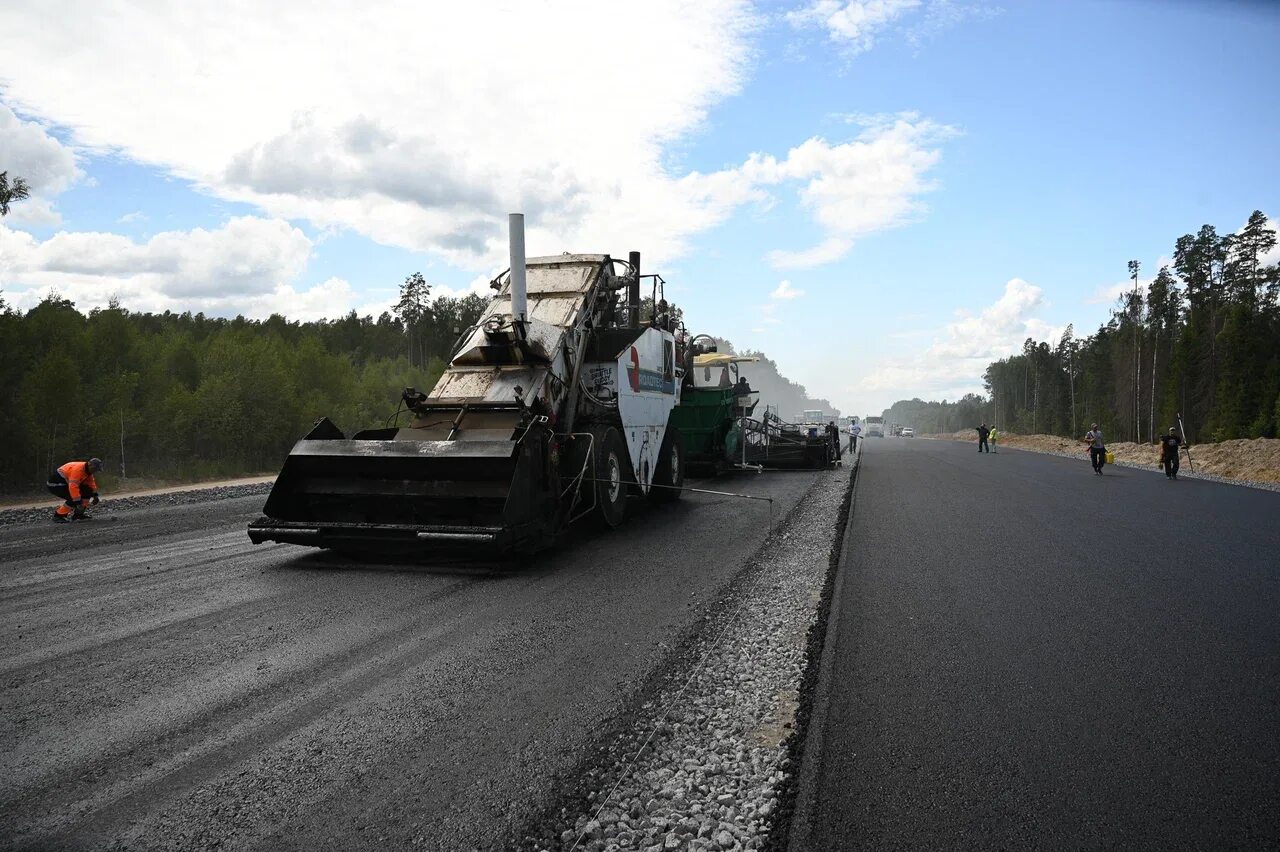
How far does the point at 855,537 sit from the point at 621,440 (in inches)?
122

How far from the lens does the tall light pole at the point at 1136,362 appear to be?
5512cm

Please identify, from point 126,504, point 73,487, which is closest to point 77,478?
point 73,487

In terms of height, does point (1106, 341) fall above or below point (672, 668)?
above

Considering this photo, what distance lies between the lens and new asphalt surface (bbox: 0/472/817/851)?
9.44 feet

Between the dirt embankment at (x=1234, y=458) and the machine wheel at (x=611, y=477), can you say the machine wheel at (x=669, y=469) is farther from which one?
the dirt embankment at (x=1234, y=458)

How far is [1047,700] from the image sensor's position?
4.02 metres

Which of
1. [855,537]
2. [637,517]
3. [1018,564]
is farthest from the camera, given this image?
[637,517]

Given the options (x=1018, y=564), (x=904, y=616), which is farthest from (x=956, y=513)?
(x=904, y=616)

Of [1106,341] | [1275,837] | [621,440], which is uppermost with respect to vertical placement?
[1106,341]

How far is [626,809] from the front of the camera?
9.52 ft

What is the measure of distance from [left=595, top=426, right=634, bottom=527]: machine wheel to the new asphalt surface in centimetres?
117

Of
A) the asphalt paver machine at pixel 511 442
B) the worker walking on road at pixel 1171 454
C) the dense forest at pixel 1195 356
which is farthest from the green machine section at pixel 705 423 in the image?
the dense forest at pixel 1195 356

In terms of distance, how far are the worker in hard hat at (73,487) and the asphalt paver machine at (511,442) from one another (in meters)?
5.40

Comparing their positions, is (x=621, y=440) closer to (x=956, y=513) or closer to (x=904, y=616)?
(x=904, y=616)
